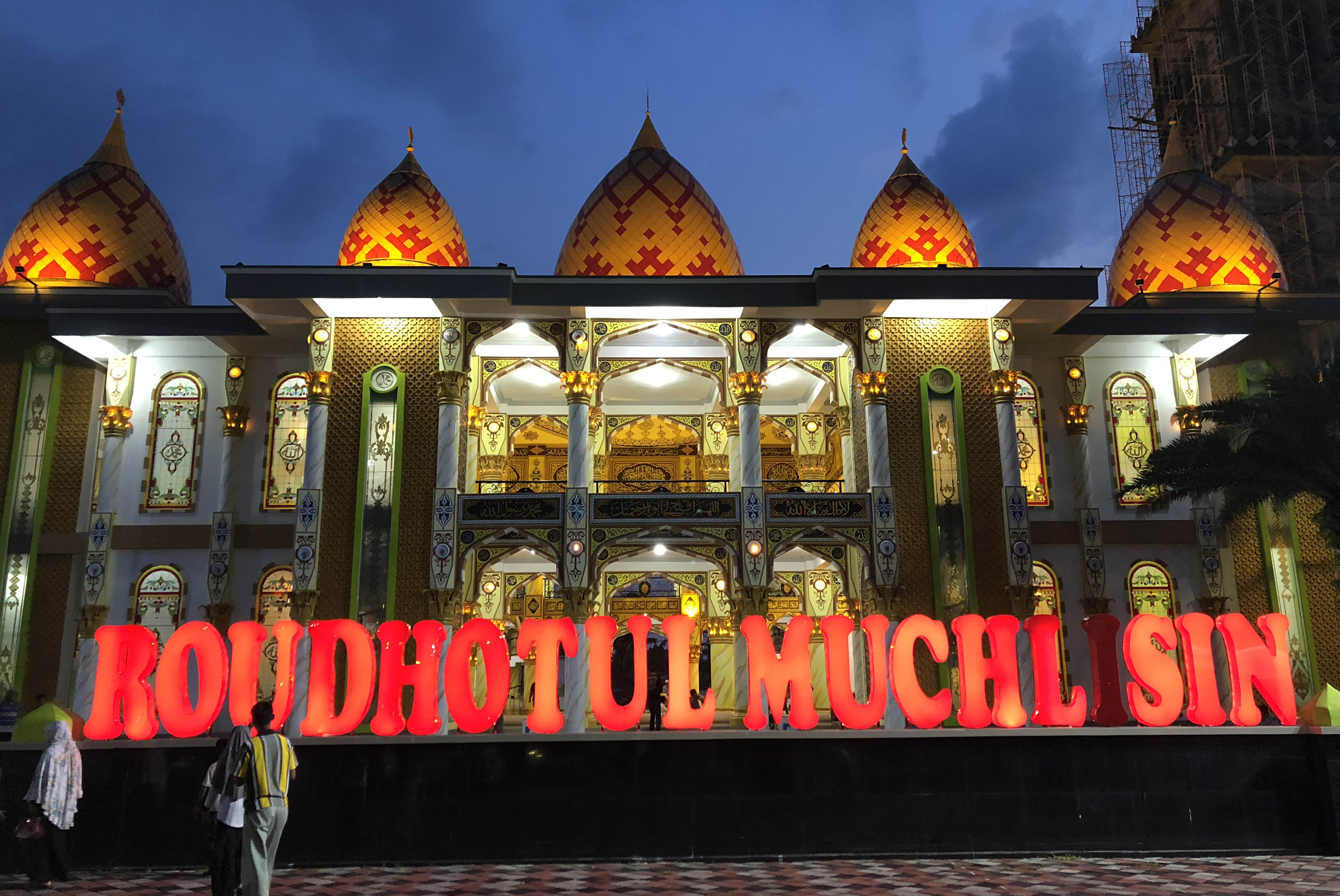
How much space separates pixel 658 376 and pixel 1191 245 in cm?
1219

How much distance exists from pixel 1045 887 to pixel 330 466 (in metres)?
14.2

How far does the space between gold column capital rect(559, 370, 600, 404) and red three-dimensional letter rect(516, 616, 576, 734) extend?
660 cm

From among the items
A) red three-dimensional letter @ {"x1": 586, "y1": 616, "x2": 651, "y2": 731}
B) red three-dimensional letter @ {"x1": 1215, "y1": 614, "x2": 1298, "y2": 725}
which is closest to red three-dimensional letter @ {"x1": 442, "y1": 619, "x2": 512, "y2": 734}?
red three-dimensional letter @ {"x1": 586, "y1": 616, "x2": 651, "y2": 731}

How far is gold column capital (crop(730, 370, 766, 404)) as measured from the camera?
66.6ft

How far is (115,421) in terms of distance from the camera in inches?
841

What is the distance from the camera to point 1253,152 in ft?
104

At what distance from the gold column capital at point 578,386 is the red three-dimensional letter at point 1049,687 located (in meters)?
9.10

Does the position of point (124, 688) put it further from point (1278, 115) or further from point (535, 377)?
point (1278, 115)

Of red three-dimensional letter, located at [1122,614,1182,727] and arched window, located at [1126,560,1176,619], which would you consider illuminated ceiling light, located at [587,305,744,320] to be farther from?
arched window, located at [1126,560,1176,619]

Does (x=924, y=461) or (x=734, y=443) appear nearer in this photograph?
(x=924, y=461)

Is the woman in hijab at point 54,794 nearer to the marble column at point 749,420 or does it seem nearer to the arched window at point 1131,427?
the marble column at point 749,420

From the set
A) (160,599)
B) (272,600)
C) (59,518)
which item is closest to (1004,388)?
(272,600)

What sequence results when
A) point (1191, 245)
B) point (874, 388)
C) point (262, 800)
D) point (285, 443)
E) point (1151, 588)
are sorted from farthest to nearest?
point (1191, 245) < point (285, 443) < point (1151, 588) < point (874, 388) < point (262, 800)

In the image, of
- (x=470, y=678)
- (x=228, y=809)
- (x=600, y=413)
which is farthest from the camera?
(x=600, y=413)
